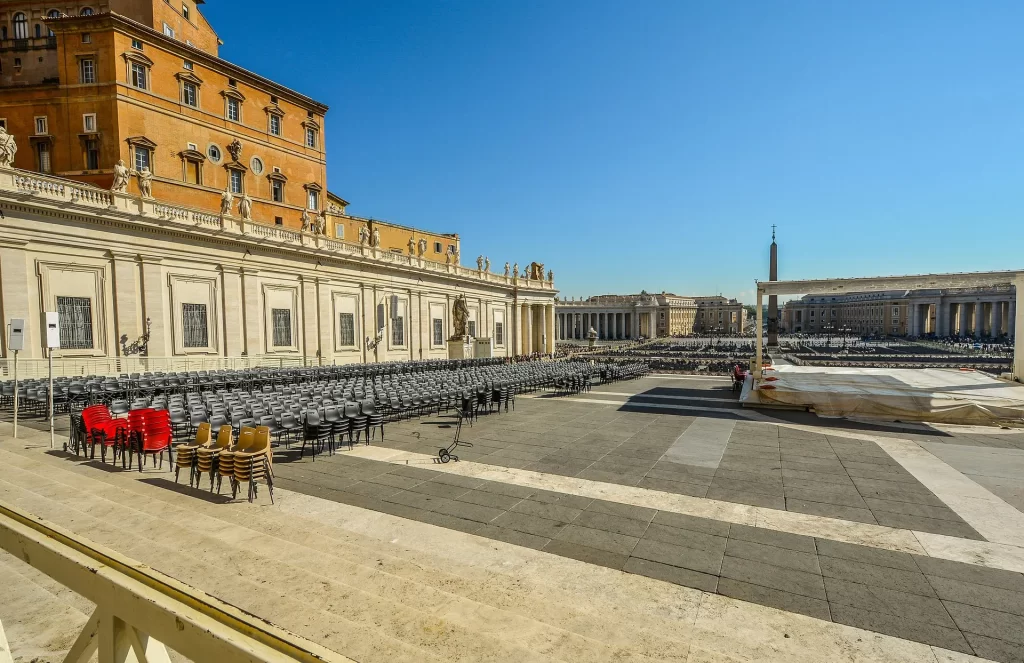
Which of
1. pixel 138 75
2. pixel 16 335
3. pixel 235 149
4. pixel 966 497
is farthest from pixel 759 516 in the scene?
pixel 138 75

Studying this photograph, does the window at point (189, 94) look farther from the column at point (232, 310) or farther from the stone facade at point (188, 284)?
the column at point (232, 310)

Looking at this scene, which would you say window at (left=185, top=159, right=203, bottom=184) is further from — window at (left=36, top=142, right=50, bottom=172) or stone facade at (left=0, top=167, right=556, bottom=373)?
window at (left=36, top=142, right=50, bottom=172)

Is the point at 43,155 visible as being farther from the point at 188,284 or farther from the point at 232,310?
the point at 232,310

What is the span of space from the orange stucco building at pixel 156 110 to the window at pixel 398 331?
10.7 m

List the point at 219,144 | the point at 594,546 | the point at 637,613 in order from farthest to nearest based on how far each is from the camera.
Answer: the point at 219,144, the point at 594,546, the point at 637,613

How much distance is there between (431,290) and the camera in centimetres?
4541

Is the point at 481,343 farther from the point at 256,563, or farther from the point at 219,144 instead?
the point at 256,563

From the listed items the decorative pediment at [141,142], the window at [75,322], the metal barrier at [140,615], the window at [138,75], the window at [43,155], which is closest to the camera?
the metal barrier at [140,615]

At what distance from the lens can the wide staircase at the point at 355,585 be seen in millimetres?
3871

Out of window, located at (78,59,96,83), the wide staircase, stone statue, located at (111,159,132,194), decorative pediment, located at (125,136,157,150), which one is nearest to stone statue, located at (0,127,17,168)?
stone statue, located at (111,159,132,194)

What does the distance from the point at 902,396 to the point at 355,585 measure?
18.1m

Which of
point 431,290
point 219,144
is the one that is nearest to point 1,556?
point 219,144

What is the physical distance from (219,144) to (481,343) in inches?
964

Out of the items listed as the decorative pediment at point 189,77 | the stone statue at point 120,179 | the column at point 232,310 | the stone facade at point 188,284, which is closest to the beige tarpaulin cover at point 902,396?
the column at point 232,310
